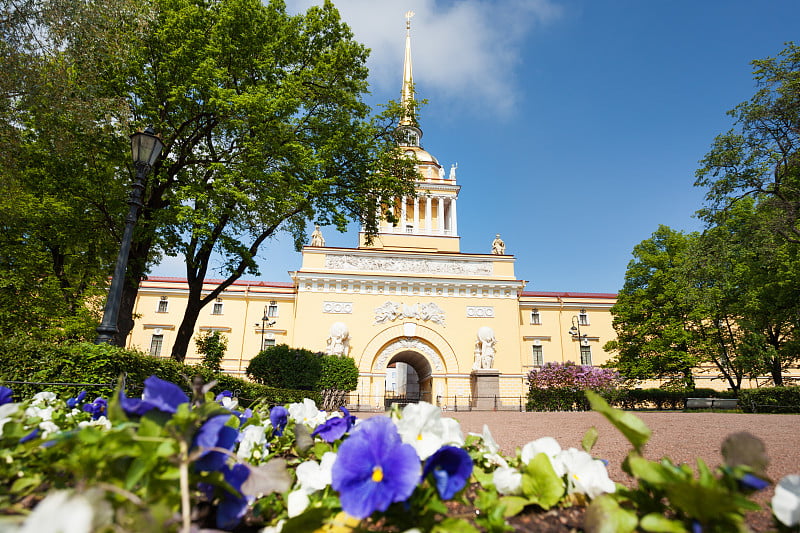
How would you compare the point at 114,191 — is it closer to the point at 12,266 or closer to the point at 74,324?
the point at 74,324

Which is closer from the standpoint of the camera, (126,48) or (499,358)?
(126,48)

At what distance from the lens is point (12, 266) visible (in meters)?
14.6

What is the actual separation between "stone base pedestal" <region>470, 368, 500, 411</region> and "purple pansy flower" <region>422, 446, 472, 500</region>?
79.0 ft

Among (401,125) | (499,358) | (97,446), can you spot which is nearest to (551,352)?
(499,358)

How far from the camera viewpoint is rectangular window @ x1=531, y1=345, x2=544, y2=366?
3309cm

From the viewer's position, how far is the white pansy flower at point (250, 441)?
159 cm

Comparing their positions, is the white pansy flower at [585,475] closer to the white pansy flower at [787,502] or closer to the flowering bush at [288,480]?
the flowering bush at [288,480]

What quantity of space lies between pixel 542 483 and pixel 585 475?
16 centimetres

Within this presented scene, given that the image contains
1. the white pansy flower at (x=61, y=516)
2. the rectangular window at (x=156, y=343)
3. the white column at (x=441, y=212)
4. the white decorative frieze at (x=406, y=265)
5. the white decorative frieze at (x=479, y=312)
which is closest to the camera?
the white pansy flower at (x=61, y=516)

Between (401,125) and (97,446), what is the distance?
1530cm

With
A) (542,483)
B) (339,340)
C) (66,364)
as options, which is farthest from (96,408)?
(339,340)

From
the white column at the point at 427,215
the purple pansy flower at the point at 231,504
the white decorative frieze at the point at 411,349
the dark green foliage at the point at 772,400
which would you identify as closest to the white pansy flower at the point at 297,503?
the purple pansy flower at the point at 231,504

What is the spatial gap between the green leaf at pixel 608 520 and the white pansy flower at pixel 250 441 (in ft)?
3.85

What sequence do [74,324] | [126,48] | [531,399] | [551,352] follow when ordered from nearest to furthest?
[126,48]
[74,324]
[531,399]
[551,352]
